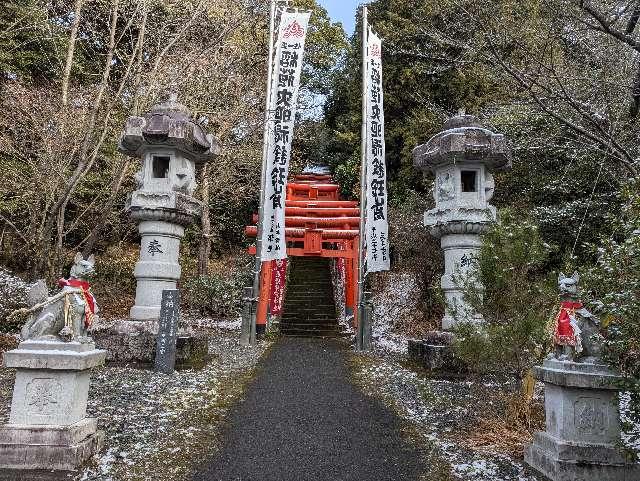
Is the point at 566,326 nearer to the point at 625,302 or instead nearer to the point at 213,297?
the point at 625,302

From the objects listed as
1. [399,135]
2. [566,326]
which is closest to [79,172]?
[566,326]

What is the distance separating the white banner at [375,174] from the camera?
9.64 meters

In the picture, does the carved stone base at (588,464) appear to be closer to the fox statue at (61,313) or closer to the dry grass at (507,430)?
the dry grass at (507,430)

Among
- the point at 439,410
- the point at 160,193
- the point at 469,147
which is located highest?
the point at 469,147

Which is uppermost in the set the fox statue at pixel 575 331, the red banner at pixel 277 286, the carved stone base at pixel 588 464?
the red banner at pixel 277 286

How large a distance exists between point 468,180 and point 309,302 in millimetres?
8156

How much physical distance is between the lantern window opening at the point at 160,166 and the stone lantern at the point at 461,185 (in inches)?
171

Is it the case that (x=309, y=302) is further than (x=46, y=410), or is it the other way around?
(x=309, y=302)

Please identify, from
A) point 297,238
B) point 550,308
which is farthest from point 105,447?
point 297,238

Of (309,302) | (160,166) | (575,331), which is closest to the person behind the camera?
(575,331)

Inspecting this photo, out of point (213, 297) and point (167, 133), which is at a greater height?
point (167, 133)

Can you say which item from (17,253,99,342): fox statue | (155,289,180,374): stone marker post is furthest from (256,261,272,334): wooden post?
(17,253,99,342): fox statue

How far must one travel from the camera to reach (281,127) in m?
9.93

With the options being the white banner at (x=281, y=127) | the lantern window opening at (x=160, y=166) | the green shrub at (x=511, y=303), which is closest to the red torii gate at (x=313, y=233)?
the white banner at (x=281, y=127)
